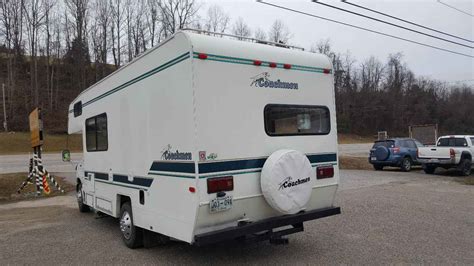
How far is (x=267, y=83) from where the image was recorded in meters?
5.97

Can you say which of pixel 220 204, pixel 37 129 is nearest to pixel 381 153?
pixel 37 129

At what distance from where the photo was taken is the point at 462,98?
9538cm

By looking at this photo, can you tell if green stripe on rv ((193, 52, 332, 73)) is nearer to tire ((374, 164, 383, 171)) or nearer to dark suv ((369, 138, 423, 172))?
dark suv ((369, 138, 423, 172))

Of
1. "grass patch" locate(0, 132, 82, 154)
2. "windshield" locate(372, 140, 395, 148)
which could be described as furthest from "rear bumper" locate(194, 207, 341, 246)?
"grass patch" locate(0, 132, 82, 154)

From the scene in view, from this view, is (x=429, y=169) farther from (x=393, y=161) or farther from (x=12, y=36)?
(x=12, y=36)

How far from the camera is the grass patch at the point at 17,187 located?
50.9 feet

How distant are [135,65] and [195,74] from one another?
6.25 feet

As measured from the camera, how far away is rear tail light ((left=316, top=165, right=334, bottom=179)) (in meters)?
6.46

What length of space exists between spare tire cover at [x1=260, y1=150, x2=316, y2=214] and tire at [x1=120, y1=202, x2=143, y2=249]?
236 cm

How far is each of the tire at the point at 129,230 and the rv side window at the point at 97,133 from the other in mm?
1457

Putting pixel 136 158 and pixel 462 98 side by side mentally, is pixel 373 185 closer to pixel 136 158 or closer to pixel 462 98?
pixel 136 158

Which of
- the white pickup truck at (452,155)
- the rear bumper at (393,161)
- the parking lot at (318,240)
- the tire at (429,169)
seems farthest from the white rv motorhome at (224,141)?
the rear bumper at (393,161)

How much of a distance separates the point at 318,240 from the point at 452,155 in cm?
1389

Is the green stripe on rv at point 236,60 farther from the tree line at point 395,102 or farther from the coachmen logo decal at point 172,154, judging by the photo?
the tree line at point 395,102
